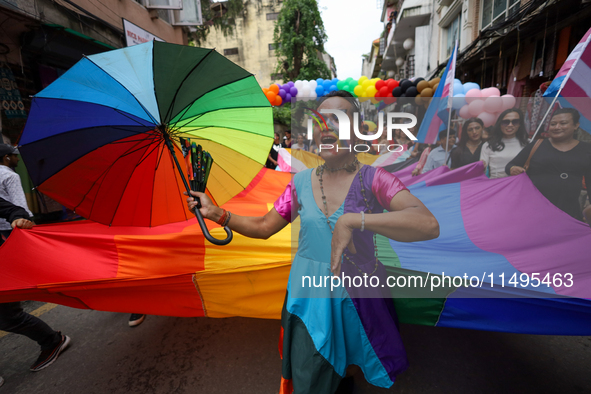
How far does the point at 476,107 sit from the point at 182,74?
4.90m

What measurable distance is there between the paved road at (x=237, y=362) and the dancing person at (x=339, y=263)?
2.78ft

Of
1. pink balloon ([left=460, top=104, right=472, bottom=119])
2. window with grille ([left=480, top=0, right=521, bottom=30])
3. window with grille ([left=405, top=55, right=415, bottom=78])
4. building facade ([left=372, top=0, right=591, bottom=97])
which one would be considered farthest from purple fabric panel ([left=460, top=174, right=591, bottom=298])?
window with grille ([left=405, top=55, right=415, bottom=78])

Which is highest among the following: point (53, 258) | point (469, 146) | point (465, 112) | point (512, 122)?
point (465, 112)

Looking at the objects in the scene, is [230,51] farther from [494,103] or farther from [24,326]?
[24,326]

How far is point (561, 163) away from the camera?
2.36 meters

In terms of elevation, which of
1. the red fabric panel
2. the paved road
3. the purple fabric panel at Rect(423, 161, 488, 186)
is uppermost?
the purple fabric panel at Rect(423, 161, 488, 186)

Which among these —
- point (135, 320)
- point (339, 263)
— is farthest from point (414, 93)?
point (135, 320)

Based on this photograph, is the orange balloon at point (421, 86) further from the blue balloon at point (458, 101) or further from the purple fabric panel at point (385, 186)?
the purple fabric panel at point (385, 186)

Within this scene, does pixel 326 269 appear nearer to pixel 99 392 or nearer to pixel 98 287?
pixel 98 287

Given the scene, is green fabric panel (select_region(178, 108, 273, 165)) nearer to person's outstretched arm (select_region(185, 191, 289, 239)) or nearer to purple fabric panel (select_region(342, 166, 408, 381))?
person's outstretched arm (select_region(185, 191, 289, 239))

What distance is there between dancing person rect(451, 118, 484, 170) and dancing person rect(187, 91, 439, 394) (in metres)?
2.33

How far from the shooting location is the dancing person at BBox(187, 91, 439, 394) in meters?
1.24

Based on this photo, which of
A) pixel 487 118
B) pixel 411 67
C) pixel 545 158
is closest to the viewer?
pixel 545 158

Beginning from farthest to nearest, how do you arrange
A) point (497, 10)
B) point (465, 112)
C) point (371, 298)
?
point (497, 10)
point (465, 112)
point (371, 298)
